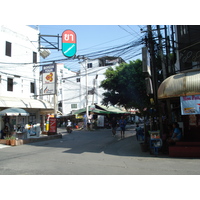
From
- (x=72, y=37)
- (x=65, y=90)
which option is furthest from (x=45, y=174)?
(x=65, y=90)

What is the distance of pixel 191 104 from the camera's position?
904cm

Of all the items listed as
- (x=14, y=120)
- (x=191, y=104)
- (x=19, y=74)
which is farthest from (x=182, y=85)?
(x=19, y=74)

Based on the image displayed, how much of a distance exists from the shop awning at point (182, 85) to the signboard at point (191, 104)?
23 centimetres

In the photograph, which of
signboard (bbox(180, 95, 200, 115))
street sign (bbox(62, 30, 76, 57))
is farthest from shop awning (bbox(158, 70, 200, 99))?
street sign (bbox(62, 30, 76, 57))

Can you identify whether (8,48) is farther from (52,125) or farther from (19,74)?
(52,125)

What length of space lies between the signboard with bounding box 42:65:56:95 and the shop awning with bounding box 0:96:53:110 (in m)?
1.68

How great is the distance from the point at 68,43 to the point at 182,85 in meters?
8.29

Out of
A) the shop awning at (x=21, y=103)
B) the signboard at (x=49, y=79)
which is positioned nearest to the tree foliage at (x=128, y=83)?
the signboard at (x=49, y=79)

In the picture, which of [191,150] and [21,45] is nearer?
[191,150]

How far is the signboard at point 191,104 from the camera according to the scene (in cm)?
894

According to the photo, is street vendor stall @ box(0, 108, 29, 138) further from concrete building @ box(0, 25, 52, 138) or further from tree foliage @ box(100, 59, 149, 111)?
tree foliage @ box(100, 59, 149, 111)

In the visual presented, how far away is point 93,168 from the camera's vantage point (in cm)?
705

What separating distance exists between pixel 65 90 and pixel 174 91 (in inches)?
1549
